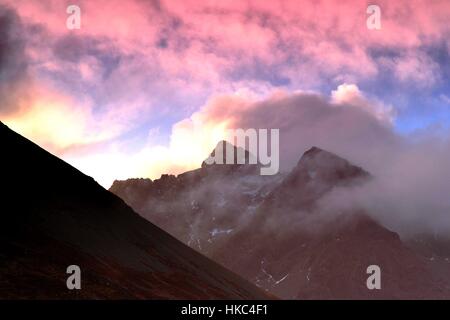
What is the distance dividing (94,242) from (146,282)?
84.6 feet

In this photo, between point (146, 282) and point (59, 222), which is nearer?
point (146, 282)

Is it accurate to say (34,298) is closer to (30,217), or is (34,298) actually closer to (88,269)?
(88,269)

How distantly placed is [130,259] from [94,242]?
43.9 feet
